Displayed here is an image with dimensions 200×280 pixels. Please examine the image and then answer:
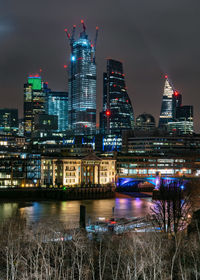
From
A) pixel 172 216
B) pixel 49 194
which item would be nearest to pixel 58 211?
pixel 49 194

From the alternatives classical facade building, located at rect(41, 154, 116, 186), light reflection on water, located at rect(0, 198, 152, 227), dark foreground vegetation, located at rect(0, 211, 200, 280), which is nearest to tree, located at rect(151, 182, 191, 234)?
dark foreground vegetation, located at rect(0, 211, 200, 280)

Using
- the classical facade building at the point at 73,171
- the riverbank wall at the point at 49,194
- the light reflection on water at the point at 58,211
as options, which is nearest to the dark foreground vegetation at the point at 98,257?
the light reflection on water at the point at 58,211

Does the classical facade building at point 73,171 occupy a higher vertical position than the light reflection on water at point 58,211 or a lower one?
higher

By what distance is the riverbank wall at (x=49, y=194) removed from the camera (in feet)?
217

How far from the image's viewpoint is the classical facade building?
7625cm

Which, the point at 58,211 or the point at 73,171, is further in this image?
the point at 73,171

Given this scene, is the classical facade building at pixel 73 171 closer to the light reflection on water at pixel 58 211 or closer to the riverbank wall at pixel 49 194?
the riverbank wall at pixel 49 194

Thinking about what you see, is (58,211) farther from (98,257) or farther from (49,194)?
(98,257)

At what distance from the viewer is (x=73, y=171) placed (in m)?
77.6

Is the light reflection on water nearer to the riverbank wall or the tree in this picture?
the riverbank wall

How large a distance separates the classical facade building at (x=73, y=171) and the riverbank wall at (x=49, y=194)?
5.99m

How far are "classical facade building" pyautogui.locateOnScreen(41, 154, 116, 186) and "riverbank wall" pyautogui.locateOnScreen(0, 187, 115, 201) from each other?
599cm

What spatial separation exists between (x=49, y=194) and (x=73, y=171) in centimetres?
1022

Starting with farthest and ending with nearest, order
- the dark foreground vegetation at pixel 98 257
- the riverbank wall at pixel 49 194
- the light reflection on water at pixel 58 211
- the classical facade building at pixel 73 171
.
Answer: the classical facade building at pixel 73 171 < the riverbank wall at pixel 49 194 < the light reflection on water at pixel 58 211 < the dark foreground vegetation at pixel 98 257
